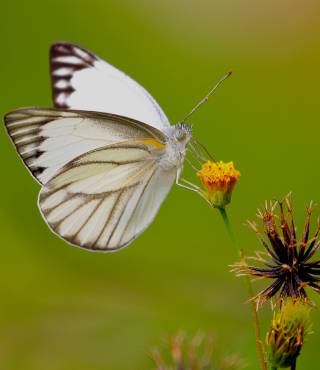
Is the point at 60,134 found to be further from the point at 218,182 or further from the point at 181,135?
the point at 218,182

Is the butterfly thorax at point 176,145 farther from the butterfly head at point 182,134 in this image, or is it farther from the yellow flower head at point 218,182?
the yellow flower head at point 218,182

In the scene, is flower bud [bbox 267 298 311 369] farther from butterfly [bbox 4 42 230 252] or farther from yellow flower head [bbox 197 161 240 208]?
butterfly [bbox 4 42 230 252]

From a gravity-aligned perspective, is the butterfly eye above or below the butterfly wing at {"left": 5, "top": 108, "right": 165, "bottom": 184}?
above

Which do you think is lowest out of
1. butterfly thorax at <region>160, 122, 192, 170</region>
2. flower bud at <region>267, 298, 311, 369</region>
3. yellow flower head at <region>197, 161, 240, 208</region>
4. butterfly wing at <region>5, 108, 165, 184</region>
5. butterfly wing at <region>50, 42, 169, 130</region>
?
flower bud at <region>267, 298, 311, 369</region>

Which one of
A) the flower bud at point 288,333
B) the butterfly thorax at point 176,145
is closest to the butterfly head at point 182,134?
the butterfly thorax at point 176,145

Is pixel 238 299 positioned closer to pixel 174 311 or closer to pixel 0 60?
pixel 174 311

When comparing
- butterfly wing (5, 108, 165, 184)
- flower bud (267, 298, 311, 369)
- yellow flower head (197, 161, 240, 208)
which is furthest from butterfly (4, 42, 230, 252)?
flower bud (267, 298, 311, 369)
